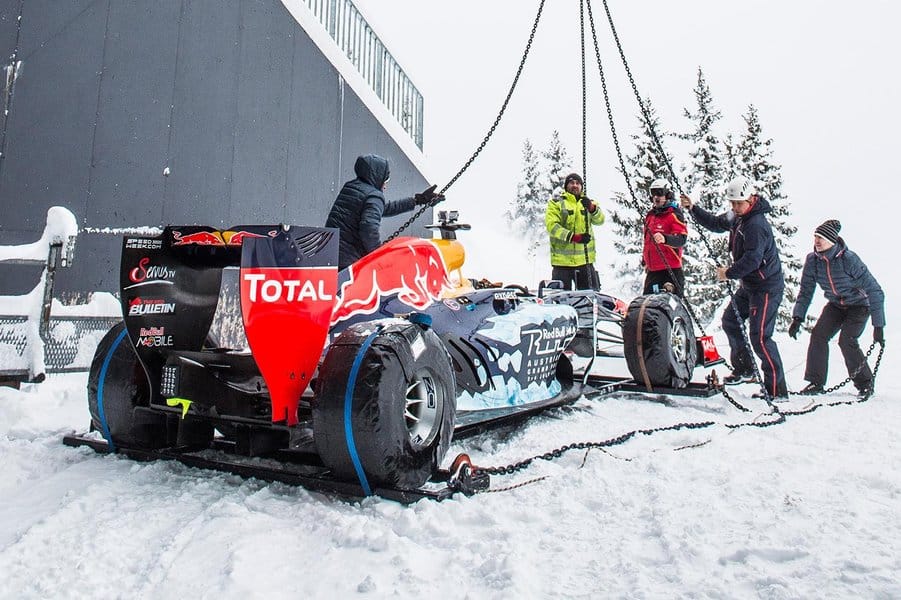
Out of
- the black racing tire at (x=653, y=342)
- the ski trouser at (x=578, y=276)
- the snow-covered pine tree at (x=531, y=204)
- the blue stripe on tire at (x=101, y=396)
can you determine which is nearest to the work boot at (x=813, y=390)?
the black racing tire at (x=653, y=342)

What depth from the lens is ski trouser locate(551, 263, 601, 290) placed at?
8.34 metres

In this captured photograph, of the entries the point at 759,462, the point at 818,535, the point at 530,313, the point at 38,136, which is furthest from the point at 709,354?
the point at 38,136

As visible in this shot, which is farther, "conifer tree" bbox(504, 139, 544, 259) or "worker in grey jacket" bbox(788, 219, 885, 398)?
"conifer tree" bbox(504, 139, 544, 259)

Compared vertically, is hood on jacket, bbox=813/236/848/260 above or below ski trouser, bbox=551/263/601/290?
above

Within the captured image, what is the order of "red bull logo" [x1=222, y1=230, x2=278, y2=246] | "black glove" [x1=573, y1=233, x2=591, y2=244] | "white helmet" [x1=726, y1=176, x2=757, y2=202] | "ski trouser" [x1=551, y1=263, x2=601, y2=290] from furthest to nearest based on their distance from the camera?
1. "ski trouser" [x1=551, y1=263, x2=601, y2=290]
2. "black glove" [x1=573, y1=233, x2=591, y2=244]
3. "white helmet" [x1=726, y1=176, x2=757, y2=202]
4. "red bull logo" [x1=222, y1=230, x2=278, y2=246]

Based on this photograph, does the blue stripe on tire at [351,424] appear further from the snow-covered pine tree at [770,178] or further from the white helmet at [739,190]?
the snow-covered pine tree at [770,178]

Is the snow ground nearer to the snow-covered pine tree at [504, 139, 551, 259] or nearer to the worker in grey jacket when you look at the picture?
the worker in grey jacket

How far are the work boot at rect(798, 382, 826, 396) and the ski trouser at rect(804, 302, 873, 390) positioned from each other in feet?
0.11

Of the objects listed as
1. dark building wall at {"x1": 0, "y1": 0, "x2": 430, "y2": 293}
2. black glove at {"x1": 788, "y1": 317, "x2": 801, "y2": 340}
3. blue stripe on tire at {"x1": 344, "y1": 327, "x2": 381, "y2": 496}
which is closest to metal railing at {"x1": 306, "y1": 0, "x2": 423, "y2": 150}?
dark building wall at {"x1": 0, "y1": 0, "x2": 430, "y2": 293}

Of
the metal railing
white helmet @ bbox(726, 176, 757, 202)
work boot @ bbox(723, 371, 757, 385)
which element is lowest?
work boot @ bbox(723, 371, 757, 385)

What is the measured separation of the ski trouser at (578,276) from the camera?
8.34m

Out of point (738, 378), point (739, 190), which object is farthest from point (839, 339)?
point (739, 190)

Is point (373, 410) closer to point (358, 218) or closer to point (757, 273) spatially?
point (358, 218)

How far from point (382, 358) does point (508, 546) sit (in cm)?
85
